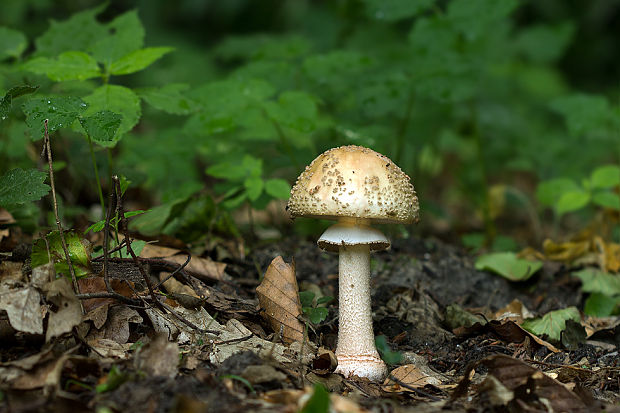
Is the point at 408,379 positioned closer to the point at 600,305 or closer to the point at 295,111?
the point at 600,305

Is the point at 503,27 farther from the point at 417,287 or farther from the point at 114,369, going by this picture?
the point at 114,369

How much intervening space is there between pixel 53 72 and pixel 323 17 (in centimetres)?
529

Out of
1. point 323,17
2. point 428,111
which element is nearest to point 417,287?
point 428,111

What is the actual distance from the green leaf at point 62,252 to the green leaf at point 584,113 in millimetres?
4467

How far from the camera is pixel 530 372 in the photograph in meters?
2.67

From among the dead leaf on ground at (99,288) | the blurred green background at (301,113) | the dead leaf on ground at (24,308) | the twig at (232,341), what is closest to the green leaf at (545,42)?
the blurred green background at (301,113)

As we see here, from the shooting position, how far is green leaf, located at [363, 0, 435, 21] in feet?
17.6

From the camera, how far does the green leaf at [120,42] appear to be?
3.95 m

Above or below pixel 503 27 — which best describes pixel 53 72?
below

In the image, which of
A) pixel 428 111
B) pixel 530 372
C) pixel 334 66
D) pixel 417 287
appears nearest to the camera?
pixel 530 372

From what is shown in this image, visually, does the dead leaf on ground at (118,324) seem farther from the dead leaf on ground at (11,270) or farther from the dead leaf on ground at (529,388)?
the dead leaf on ground at (529,388)

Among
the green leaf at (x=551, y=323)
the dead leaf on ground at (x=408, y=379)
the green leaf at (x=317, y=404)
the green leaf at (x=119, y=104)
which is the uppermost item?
the green leaf at (x=119, y=104)

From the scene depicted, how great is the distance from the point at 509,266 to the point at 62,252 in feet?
11.1

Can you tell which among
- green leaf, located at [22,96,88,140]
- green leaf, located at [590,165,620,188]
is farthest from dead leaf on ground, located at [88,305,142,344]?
green leaf, located at [590,165,620,188]
